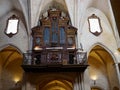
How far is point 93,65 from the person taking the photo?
20.8 metres

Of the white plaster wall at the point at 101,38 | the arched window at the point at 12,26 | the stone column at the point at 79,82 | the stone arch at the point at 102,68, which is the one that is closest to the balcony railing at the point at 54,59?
the stone column at the point at 79,82

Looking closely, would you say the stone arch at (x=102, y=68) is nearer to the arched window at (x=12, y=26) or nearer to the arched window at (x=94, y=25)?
the arched window at (x=94, y=25)

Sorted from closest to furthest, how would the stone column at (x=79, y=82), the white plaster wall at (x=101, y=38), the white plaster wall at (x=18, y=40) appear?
the stone column at (x=79, y=82), the white plaster wall at (x=18, y=40), the white plaster wall at (x=101, y=38)

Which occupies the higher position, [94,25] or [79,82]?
[94,25]

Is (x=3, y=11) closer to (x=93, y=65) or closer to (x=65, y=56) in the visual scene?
(x=65, y=56)

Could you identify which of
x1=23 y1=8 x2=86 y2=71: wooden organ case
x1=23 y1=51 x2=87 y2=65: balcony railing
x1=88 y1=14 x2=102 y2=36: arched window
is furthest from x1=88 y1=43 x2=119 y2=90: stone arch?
x1=23 y1=51 x2=87 y2=65: balcony railing

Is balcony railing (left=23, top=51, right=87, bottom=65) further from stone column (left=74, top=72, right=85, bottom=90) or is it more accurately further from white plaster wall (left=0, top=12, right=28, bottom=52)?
white plaster wall (left=0, top=12, right=28, bottom=52)

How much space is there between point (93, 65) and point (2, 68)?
8.79 meters

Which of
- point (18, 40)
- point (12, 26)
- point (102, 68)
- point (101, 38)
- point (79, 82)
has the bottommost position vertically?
point (79, 82)

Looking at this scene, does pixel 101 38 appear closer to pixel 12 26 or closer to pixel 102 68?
pixel 102 68

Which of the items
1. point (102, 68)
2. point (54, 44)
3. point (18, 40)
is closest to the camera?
point (54, 44)

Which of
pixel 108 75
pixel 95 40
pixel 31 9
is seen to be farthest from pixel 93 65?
pixel 31 9

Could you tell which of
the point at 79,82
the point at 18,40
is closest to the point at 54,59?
the point at 79,82

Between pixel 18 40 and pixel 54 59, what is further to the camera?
pixel 18 40
